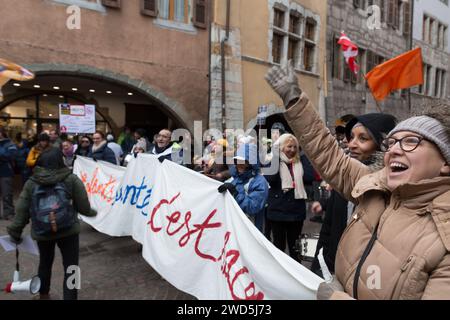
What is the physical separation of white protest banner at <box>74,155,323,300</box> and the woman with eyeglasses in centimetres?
Answer: 38

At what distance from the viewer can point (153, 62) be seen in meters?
11.2

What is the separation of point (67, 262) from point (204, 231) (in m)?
1.41

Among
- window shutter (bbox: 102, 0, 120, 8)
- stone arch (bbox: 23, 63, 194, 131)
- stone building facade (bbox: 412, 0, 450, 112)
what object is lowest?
stone arch (bbox: 23, 63, 194, 131)

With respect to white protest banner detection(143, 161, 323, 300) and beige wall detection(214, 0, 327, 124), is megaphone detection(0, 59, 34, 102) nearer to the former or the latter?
white protest banner detection(143, 161, 323, 300)

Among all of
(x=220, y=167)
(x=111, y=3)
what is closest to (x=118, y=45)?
(x=111, y=3)

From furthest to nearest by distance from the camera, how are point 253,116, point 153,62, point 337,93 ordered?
point 337,93 < point 253,116 < point 153,62

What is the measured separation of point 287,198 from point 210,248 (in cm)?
155

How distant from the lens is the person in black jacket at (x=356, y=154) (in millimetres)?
2264

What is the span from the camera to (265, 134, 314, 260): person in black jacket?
14.0 feet

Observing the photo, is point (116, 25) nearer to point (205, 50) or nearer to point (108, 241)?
point (205, 50)

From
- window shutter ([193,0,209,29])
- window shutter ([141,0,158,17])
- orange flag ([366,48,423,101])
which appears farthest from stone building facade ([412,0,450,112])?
window shutter ([141,0,158,17])

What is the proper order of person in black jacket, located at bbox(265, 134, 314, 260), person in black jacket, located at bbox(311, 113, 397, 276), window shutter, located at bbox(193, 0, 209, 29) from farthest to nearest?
window shutter, located at bbox(193, 0, 209, 29) < person in black jacket, located at bbox(265, 134, 314, 260) < person in black jacket, located at bbox(311, 113, 397, 276)

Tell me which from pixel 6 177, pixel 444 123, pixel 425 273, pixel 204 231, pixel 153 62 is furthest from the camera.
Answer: pixel 153 62
